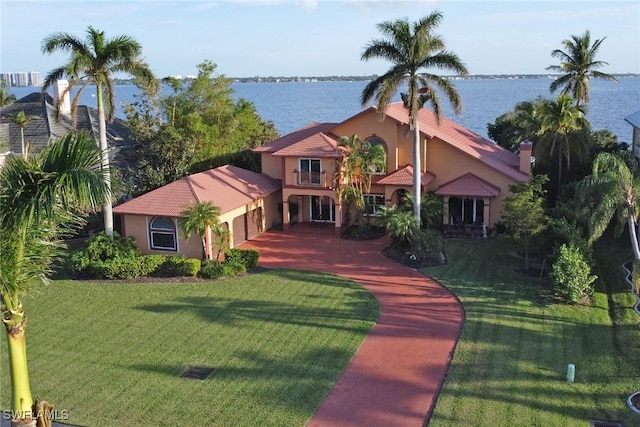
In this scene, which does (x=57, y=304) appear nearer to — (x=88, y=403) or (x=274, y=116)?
(x=88, y=403)

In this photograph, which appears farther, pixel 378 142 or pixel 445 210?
pixel 378 142

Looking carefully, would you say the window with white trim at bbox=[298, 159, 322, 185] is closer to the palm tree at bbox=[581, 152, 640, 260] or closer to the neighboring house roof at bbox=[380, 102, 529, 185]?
the neighboring house roof at bbox=[380, 102, 529, 185]

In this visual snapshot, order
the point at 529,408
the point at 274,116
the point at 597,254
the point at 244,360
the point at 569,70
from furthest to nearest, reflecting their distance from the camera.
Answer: the point at 274,116 < the point at 569,70 < the point at 597,254 < the point at 244,360 < the point at 529,408

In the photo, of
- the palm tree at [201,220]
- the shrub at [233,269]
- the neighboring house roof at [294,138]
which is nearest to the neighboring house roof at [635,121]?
the neighboring house roof at [294,138]

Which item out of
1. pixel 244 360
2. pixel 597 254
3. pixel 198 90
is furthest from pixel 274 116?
pixel 244 360

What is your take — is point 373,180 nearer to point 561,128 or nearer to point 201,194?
point 201,194

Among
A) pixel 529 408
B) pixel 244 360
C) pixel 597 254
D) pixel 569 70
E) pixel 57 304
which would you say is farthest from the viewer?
pixel 569 70

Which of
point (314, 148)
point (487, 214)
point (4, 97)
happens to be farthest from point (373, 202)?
point (4, 97)
